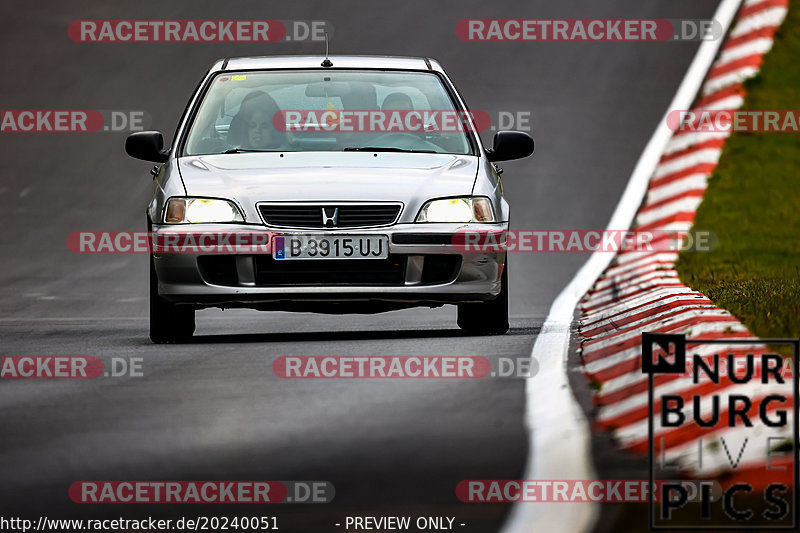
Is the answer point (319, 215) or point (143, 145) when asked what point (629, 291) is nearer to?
point (319, 215)

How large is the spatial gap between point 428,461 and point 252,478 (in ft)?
2.11

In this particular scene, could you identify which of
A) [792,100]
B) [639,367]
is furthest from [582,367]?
[792,100]

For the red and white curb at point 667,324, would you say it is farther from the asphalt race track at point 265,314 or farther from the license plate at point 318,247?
the license plate at point 318,247

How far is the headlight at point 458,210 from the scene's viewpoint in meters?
Result: 9.78

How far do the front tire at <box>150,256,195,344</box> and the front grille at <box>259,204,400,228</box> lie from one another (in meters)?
0.77

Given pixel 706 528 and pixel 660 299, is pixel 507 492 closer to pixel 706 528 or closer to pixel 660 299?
pixel 706 528

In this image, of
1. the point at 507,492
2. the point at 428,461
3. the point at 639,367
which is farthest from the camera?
the point at 639,367

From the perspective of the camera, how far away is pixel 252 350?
→ 959 centimetres

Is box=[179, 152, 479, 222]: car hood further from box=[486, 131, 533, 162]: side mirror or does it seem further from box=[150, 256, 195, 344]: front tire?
box=[150, 256, 195, 344]: front tire

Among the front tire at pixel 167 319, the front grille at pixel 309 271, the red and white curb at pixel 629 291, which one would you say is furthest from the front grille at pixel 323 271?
the red and white curb at pixel 629 291

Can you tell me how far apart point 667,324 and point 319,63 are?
3039 millimetres

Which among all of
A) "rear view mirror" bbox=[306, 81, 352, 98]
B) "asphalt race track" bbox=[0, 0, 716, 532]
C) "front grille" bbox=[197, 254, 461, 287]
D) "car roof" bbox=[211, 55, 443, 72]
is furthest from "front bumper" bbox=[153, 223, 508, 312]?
"car roof" bbox=[211, 55, 443, 72]

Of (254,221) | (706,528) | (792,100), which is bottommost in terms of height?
(706,528)

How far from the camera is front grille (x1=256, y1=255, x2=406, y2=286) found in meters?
9.57
